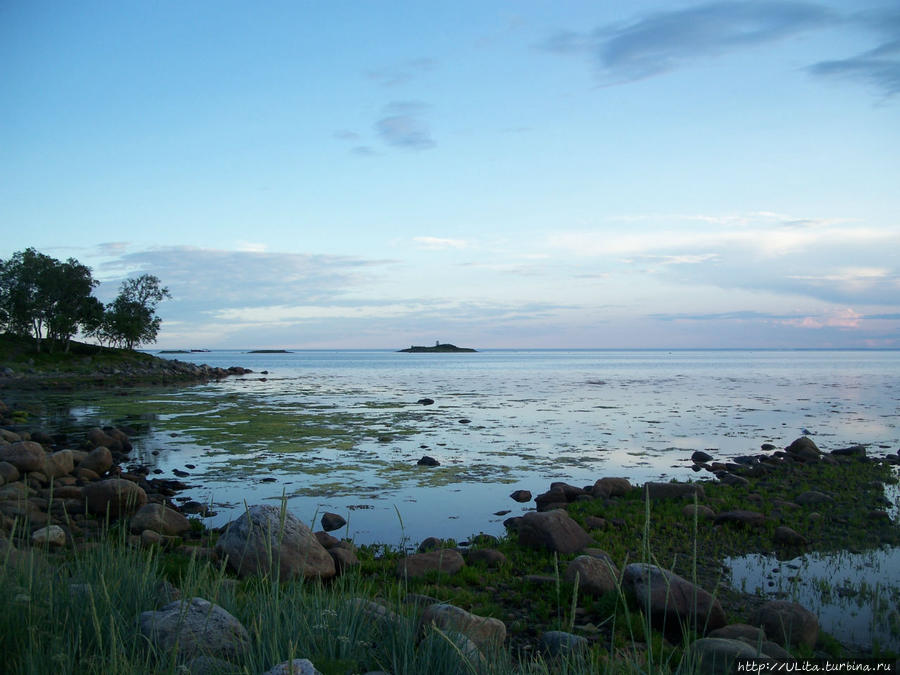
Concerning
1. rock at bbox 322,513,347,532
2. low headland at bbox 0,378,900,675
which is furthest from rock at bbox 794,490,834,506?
rock at bbox 322,513,347,532

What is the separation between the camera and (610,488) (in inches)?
575

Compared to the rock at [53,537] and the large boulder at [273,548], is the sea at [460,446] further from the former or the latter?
the rock at [53,537]

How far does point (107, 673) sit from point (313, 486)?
Answer: 12.6 m

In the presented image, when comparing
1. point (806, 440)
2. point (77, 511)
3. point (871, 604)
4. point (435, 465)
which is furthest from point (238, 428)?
point (871, 604)

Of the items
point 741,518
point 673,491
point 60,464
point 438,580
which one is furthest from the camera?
point 60,464

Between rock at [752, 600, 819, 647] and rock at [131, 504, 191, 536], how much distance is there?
31.1 feet

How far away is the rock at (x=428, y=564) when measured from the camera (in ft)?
29.7

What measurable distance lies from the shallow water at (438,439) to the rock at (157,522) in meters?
1.08

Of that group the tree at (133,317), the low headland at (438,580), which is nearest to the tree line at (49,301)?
the tree at (133,317)

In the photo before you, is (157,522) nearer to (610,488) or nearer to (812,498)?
(610,488)

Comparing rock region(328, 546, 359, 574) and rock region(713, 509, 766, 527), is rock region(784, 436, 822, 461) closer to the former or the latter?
rock region(713, 509, 766, 527)

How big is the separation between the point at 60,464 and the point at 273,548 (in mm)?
10382

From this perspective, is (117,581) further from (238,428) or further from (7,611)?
(238,428)

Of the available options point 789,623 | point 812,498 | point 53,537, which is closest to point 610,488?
point 812,498
